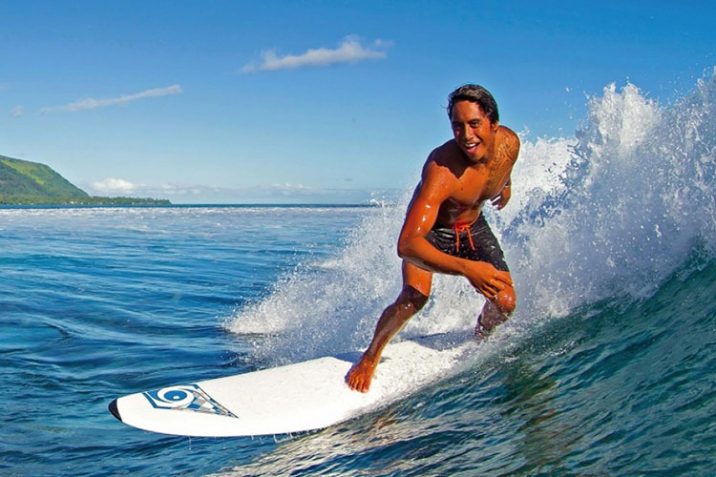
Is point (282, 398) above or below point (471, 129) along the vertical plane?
below

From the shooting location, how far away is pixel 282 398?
16.8ft

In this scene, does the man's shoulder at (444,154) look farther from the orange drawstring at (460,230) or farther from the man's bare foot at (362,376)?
the man's bare foot at (362,376)

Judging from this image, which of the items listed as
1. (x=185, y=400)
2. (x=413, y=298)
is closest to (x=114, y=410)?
(x=185, y=400)

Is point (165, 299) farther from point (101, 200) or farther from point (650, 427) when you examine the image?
point (101, 200)

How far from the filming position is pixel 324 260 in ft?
58.6

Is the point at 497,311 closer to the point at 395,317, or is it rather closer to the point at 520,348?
the point at 520,348

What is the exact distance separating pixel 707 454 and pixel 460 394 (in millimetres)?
2022

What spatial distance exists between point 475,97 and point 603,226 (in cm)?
251

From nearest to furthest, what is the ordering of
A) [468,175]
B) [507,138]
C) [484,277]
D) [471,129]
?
[484,277] → [471,129] → [468,175] → [507,138]

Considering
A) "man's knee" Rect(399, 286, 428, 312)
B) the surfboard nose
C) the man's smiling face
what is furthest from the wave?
the surfboard nose

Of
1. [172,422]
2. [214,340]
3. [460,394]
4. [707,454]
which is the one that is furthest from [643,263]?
[214,340]

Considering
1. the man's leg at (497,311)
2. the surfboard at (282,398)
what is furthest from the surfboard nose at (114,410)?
the man's leg at (497,311)

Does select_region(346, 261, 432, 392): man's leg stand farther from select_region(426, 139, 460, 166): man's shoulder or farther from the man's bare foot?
select_region(426, 139, 460, 166): man's shoulder

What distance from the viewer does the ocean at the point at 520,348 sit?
3709 mm
